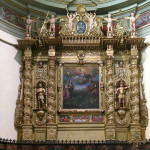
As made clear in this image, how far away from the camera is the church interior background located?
15.2 m

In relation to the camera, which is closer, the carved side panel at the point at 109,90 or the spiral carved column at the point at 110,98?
the spiral carved column at the point at 110,98

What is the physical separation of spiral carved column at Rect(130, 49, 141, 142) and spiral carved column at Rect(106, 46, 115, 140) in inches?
33.7

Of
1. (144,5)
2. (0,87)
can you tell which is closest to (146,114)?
(144,5)

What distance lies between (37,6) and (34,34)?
144 centimetres

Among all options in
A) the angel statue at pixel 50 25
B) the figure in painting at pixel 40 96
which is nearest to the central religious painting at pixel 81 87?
the figure in painting at pixel 40 96

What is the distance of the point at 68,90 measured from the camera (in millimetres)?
16016

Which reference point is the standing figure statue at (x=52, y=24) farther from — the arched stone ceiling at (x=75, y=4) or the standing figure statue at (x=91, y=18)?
the standing figure statue at (x=91, y=18)

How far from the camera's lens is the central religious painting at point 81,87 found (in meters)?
15.8

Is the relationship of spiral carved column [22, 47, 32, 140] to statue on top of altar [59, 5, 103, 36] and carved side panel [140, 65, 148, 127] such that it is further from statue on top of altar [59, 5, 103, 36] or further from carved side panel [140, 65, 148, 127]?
carved side panel [140, 65, 148, 127]

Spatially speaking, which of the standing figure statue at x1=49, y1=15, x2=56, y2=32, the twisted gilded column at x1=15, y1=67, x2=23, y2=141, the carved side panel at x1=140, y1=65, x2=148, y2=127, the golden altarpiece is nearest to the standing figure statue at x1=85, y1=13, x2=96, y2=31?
the golden altarpiece

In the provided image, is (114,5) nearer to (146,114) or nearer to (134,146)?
(146,114)

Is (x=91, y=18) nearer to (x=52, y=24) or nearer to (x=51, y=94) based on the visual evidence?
(x=52, y=24)

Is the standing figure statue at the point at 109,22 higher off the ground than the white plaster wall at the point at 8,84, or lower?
higher

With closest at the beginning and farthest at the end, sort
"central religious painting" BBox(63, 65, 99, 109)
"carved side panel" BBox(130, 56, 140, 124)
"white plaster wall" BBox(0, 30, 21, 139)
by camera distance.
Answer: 1. "white plaster wall" BBox(0, 30, 21, 139)
2. "carved side panel" BBox(130, 56, 140, 124)
3. "central religious painting" BBox(63, 65, 99, 109)
